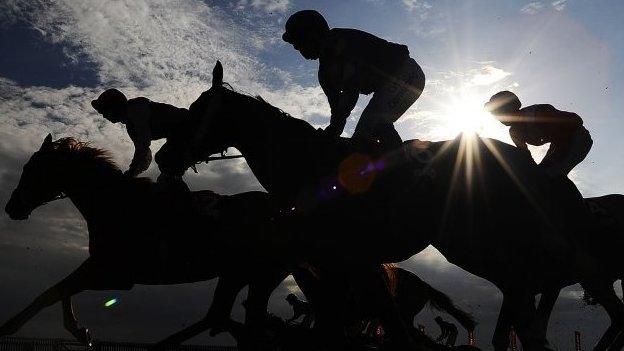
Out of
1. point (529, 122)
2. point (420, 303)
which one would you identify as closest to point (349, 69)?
point (529, 122)

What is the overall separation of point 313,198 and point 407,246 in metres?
0.95

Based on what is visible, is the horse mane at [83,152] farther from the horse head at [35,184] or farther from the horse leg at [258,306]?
the horse leg at [258,306]

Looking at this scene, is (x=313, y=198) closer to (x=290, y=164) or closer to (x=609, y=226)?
(x=290, y=164)

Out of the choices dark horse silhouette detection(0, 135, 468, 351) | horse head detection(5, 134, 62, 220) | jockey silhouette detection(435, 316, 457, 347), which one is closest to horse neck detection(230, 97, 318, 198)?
dark horse silhouette detection(0, 135, 468, 351)

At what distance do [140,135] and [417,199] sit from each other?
354 centimetres

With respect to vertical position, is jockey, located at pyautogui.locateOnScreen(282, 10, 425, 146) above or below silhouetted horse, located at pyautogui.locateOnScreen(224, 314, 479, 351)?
above

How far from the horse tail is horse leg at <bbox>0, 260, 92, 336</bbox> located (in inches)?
271

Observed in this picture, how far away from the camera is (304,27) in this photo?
14.9 ft

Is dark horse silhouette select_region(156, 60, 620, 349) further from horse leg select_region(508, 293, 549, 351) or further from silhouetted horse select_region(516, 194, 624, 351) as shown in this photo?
silhouetted horse select_region(516, 194, 624, 351)

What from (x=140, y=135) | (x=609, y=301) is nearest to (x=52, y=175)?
(x=140, y=135)

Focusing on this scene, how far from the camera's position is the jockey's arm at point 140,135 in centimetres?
618

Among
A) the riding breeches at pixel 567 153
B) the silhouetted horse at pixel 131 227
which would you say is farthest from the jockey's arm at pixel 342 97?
the riding breeches at pixel 567 153

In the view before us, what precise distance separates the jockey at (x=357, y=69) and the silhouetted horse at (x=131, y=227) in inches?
81.5

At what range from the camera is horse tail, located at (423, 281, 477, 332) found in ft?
36.2
